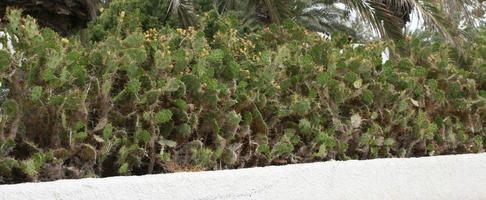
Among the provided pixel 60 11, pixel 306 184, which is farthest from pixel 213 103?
pixel 60 11

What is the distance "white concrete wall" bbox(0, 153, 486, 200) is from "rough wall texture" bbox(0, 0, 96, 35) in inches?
183

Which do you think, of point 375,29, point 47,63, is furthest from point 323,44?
point 375,29

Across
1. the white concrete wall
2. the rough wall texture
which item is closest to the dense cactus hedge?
the white concrete wall

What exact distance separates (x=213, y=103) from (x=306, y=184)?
35.5 inches

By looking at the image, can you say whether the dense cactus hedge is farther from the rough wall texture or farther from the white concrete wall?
the rough wall texture

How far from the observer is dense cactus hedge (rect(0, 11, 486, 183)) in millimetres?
3336

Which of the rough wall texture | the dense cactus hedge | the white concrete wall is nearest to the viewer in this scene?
the white concrete wall

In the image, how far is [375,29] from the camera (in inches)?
347

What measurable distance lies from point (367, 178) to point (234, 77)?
1359 mm

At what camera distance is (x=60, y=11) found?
23.4ft

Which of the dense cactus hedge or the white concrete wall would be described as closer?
the white concrete wall

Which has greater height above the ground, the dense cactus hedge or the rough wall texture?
the rough wall texture

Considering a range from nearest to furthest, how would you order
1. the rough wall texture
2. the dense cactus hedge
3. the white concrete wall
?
the white concrete wall < the dense cactus hedge < the rough wall texture

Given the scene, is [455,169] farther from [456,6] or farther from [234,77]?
[456,6]
